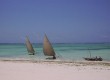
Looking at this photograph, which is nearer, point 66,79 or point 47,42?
point 66,79

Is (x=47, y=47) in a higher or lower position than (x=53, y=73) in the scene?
higher

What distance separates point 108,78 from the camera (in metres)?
11.7

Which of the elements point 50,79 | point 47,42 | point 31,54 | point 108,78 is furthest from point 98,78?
point 31,54

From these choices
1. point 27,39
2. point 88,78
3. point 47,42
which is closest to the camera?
point 88,78

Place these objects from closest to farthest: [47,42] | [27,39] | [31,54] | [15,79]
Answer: [15,79] → [47,42] → [27,39] → [31,54]

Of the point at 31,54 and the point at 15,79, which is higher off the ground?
the point at 31,54

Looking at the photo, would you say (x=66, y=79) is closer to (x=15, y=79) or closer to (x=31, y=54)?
(x=15, y=79)

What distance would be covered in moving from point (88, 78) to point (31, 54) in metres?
28.4

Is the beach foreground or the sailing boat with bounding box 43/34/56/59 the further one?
the sailing boat with bounding box 43/34/56/59

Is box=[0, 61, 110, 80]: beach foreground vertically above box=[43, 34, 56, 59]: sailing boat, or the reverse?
box=[43, 34, 56, 59]: sailing boat

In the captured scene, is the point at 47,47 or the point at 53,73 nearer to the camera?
the point at 53,73

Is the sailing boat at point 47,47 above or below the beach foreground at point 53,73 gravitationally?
above

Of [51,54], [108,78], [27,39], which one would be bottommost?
[108,78]

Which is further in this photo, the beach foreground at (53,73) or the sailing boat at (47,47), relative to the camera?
the sailing boat at (47,47)
